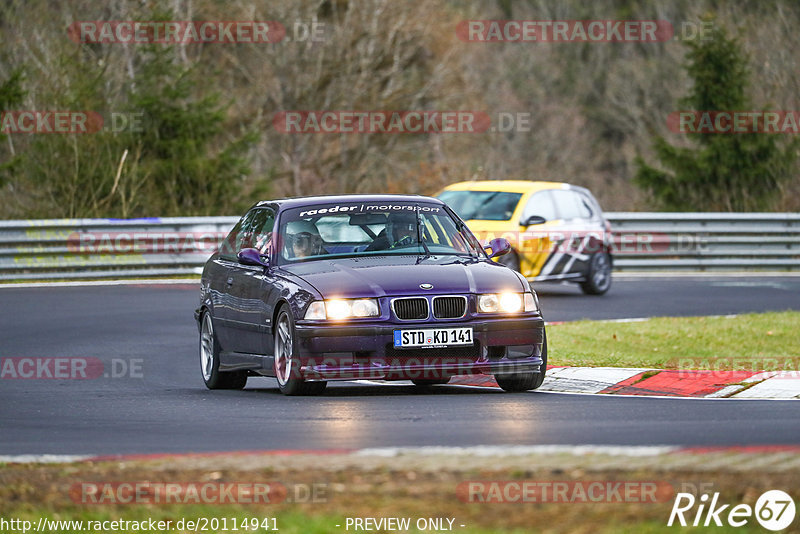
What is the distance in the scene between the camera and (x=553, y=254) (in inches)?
922

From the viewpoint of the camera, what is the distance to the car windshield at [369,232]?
12242 mm

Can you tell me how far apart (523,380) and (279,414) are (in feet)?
8.06

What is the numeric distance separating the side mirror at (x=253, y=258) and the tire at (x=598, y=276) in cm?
1225

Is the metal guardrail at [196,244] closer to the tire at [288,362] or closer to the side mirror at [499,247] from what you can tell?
the side mirror at [499,247]

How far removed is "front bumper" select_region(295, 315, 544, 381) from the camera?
11.0 metres

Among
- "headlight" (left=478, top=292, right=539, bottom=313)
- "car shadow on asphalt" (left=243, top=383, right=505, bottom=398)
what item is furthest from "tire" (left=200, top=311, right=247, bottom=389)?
"headlight" (left=478, top=292, right=539, bottom=313)

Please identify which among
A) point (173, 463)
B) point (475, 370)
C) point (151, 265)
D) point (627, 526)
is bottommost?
point (151, 265)

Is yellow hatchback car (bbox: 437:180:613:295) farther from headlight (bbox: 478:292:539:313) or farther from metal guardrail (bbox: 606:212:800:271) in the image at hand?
headlight (bbox: 478:292:539:313)

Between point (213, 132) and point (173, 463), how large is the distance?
24489 mm

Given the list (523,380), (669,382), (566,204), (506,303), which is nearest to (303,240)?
(506,303)

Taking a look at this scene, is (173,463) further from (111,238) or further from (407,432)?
(111,238)

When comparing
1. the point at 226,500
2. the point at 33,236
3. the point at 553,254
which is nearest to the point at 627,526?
the point at 226,500

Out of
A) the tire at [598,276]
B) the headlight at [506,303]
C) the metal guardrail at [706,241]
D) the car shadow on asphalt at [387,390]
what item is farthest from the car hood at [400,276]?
the metal guardrail at [706,241]

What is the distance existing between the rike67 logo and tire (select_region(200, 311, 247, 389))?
727 centimetres
